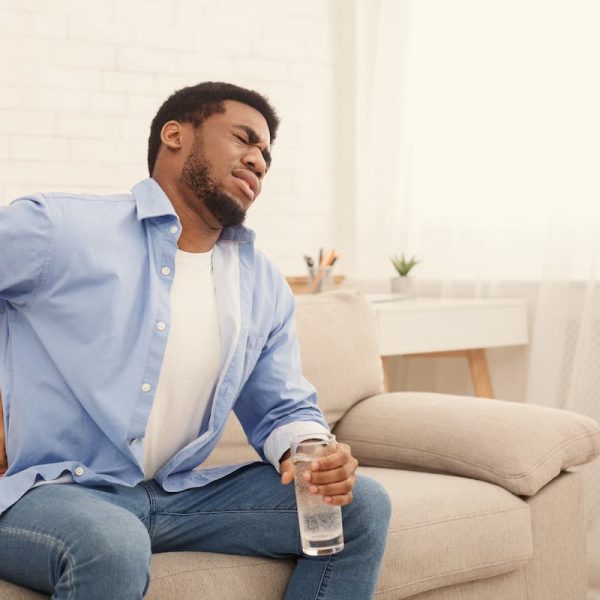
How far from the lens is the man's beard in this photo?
168 centimetres

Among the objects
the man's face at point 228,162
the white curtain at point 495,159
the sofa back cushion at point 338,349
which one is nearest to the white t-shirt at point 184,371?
the man's face at point 228,162

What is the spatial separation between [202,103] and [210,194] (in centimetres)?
19

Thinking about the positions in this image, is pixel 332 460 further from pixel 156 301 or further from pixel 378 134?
pixel 378 134

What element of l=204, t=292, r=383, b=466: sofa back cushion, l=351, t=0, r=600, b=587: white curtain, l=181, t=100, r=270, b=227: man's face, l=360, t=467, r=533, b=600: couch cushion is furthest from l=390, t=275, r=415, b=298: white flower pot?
l=181, t=100, r=270, b=227: man's face

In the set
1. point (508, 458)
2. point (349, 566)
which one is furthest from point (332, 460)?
point (508, 458)

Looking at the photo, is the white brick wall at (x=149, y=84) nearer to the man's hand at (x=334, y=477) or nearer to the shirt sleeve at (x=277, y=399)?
the shirt sleeve at (x=277, y=399)

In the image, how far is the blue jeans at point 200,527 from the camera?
1.32 meters

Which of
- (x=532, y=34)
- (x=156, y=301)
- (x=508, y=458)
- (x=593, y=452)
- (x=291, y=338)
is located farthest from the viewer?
(x=532, y=34)

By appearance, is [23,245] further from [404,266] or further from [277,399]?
[404,266]

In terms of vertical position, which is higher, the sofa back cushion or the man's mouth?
the man's mouth

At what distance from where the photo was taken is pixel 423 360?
11.5 ft

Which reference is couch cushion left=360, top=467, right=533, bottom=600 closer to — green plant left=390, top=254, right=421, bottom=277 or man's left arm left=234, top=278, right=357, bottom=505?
man's left arm left=234, top=278, right=357, bottom=505

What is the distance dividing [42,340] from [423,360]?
7.18 ft

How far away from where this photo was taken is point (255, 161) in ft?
5.62
